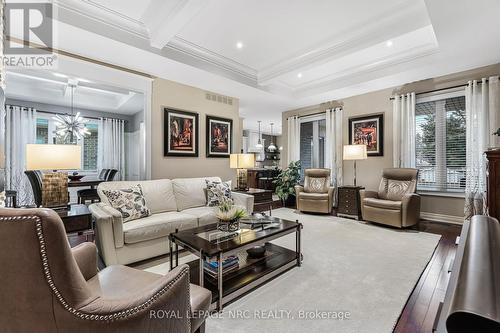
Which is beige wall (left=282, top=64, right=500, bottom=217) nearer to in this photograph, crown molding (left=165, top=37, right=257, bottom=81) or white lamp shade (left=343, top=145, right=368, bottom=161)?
white lamp shade (left=343, top=145, right=368, bottom=161)

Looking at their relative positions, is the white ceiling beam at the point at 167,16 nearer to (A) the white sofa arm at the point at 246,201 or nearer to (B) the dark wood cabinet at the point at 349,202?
(A) the white sofa arm at the point at 246,201

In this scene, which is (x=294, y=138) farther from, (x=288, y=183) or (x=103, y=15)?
(x=103, y=15)

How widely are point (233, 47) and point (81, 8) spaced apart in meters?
1.91

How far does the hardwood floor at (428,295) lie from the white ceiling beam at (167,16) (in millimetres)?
2989

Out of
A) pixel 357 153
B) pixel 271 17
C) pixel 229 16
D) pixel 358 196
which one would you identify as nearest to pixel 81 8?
pixel 229 16

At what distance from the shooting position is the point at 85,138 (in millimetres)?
6527

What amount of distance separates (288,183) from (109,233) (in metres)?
4.43

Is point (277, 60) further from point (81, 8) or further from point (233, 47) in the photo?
point (81, 8)

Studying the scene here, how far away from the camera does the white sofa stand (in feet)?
7.97

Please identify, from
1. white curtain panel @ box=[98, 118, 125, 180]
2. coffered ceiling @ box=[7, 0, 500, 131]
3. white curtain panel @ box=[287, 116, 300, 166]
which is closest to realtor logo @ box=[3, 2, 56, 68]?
coffered ceiling @ box=[7, 0, 500, 131]

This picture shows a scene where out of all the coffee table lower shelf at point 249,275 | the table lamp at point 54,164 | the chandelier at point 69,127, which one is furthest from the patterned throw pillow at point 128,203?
the chandelier at point 69,127

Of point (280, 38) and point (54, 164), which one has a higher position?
point (280, 38)

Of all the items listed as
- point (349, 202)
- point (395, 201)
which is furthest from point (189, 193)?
point (395, 201)

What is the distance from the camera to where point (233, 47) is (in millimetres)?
3650
